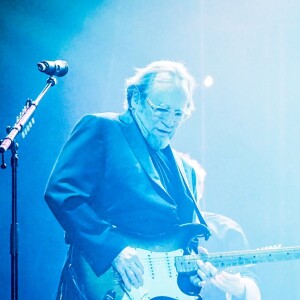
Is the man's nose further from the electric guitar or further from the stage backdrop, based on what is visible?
the stage backdrop

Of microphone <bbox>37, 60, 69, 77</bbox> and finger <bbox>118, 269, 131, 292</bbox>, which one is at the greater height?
microphone <bbox>37, 60, 69, 77</bbox>

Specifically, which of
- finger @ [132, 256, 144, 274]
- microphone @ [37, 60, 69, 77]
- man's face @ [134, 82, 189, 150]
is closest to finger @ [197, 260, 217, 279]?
finger @ [132, 256, 144, 274]

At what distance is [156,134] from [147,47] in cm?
99

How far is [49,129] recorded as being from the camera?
284cm

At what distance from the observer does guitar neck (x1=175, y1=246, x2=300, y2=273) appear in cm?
218

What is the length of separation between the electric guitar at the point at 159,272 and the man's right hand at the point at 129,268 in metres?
0.02

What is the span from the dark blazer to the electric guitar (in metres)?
0.06

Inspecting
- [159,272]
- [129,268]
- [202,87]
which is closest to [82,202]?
[129,268]

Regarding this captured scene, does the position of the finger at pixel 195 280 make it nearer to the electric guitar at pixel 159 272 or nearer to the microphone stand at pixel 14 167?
the electric guitar at pixel 159 272

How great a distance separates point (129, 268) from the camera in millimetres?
1998

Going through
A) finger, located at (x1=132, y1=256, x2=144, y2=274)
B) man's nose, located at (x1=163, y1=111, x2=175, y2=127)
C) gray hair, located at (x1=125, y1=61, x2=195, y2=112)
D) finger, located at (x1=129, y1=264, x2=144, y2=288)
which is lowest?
finger, located at (x1=129, y1=264, x2=144, y2=288)

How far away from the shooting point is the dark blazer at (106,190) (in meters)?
2.05

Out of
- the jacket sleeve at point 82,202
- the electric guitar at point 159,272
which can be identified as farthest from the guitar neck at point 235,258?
the jacket sleeve at point 82,202

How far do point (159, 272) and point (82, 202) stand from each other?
47 centimetres
